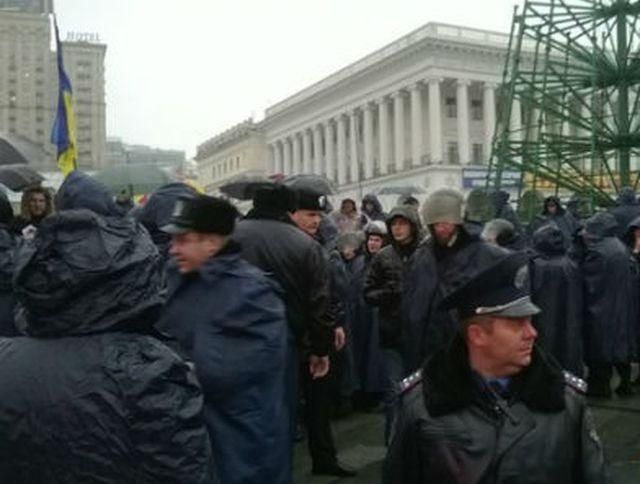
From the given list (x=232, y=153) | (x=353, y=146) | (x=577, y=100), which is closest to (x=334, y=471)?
(x=577, y=100)

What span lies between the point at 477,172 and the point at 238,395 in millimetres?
55584

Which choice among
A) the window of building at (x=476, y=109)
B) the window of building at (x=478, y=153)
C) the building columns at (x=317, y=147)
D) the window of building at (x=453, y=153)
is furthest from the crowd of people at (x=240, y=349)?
the building columns at (x=317, y=147)

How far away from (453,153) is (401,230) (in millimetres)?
60259

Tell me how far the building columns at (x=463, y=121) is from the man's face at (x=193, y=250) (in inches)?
2429

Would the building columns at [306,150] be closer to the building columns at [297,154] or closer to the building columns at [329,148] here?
the building columns at [297,154]

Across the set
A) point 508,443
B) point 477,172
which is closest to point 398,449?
point 508,443

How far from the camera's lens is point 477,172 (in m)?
57.4

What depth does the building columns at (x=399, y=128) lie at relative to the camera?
67250 mm

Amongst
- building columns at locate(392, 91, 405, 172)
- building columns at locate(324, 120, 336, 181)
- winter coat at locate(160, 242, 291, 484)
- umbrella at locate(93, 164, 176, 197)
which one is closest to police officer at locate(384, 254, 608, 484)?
winter coat at locate(160, 242, 291, 484)

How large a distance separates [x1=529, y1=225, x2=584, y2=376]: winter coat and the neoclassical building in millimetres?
49747

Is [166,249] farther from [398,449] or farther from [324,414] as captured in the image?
[398,449]

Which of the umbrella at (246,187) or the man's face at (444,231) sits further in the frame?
the umbrella at (246,187)

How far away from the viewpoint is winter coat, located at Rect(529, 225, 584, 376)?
6941 millimetres

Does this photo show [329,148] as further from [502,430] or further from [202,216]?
[502,430]
